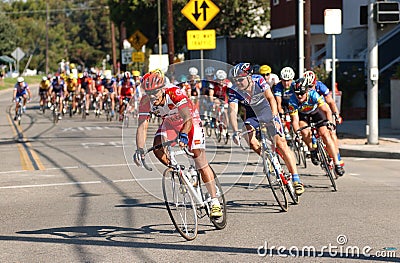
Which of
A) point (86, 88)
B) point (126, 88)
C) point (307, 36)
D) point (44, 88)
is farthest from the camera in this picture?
point (44, 88)

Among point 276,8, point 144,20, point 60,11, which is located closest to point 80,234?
point 276,8

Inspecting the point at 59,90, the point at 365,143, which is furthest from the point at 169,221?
the point at 59,90

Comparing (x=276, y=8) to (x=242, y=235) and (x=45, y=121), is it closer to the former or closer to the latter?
(x=45, y=121)

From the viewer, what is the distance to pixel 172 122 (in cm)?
932

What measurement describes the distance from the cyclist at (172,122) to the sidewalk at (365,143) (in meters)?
9.44

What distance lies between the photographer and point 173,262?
781 cm

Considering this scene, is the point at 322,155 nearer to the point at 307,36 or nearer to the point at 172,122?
the point at 172,122

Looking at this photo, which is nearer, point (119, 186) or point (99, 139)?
point (119, 186)

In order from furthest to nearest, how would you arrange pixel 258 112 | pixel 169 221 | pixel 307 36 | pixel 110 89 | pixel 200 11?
pixel 110 89 → pixel 200 11 → pixel 307 36 → pixel 258 112 → pixel 169 221

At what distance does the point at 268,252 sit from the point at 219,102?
946cm

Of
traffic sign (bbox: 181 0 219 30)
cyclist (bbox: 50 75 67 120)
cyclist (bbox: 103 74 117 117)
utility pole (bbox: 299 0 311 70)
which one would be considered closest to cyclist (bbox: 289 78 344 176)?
utility pole (bbox: 299 0 311 70)

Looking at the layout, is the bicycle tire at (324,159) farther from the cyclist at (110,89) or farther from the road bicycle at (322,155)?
the cyclist at (110,89)

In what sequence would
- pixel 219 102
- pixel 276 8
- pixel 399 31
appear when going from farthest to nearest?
pixel 276 8, pixel 399 31, pixel 219 102

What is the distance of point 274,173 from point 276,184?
6.1 inches
